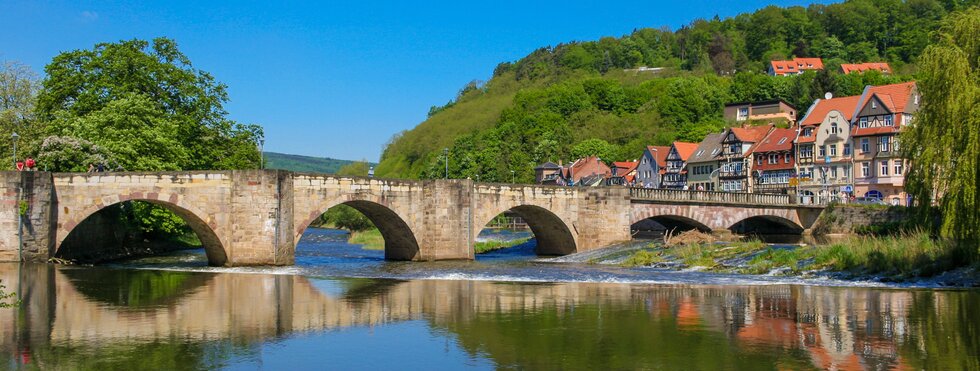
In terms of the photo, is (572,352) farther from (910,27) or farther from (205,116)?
(910,27)

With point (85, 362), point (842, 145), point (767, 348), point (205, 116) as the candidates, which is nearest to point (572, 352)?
point (767, 348)

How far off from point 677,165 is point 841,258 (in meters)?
72.1

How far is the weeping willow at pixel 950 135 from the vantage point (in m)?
29.4

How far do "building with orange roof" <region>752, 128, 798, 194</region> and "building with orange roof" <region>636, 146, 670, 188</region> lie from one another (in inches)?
680

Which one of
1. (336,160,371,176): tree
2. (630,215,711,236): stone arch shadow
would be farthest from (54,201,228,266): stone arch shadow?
(336,160,371,176): tree

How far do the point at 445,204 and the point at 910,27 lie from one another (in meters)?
162

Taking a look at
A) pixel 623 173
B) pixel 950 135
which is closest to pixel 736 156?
pixel 623 173

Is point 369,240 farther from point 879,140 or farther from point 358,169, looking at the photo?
point 358,169

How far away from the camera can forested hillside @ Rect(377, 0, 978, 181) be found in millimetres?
136750

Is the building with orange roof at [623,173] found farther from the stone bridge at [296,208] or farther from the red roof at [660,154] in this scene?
the stone bridge at [296,208]

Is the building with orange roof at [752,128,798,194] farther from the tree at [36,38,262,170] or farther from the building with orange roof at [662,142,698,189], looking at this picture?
the tree at [36,38,262,170]

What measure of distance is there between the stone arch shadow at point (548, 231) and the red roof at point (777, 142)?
42.1 m

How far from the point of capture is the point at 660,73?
617ft

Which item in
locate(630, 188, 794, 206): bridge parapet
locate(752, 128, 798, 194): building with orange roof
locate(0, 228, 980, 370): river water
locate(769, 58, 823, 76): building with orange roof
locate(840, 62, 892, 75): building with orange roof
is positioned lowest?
locate(0, 228, 980, 370): river water
